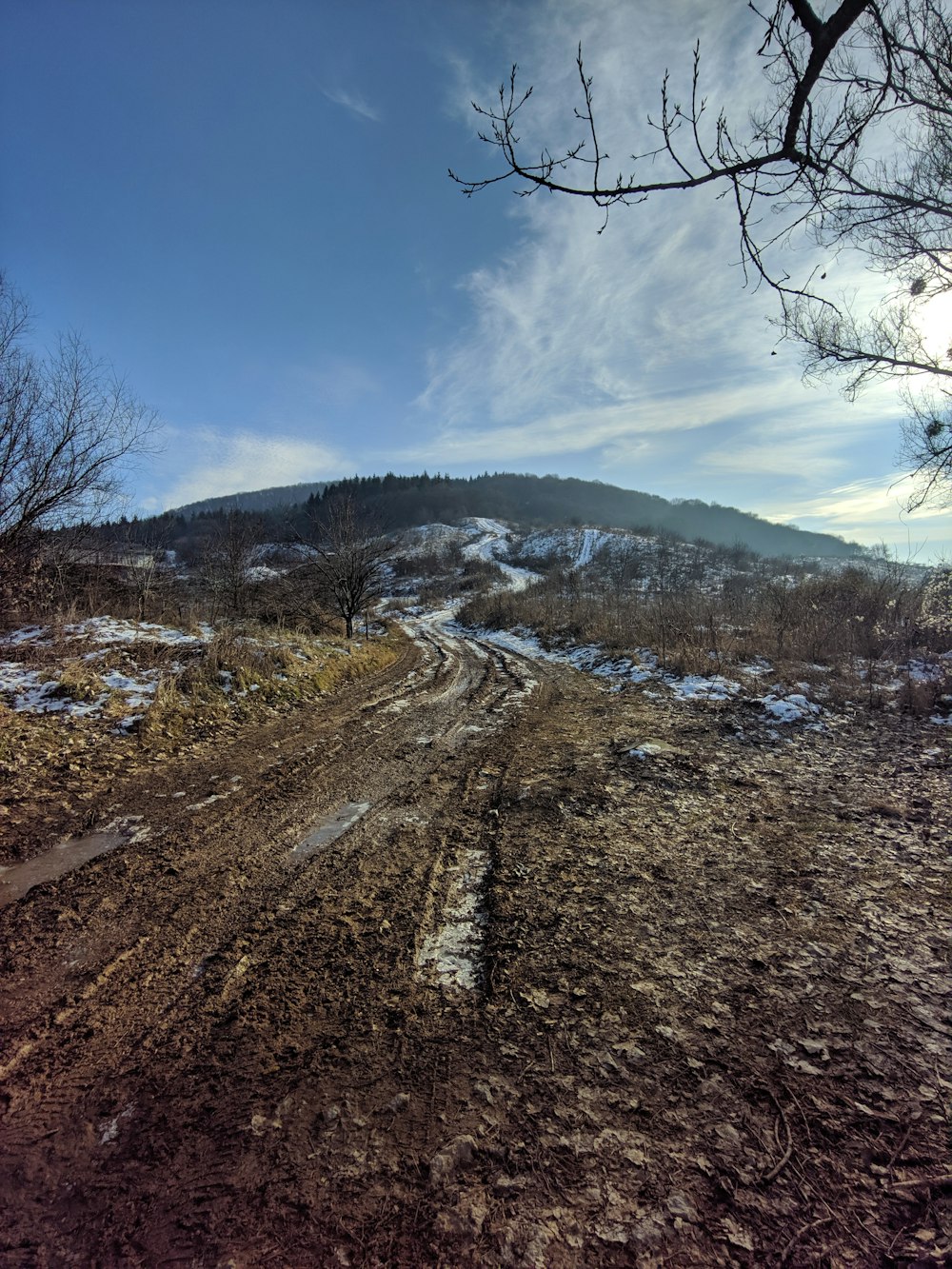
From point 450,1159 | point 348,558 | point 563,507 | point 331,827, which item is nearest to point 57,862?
point 331,827

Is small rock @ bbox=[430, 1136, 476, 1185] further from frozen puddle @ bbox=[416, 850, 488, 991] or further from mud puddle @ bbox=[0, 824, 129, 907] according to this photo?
mud puddle @ bbox=[0, 824, 129, 907]

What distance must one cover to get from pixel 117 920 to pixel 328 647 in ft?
34.8

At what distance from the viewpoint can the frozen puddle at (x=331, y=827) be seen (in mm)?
4121

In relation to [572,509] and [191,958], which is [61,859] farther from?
[572,509]

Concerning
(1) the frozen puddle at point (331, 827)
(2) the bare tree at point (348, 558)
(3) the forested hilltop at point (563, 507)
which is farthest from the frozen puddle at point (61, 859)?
(3) the forested hilltop at point (563, 507)

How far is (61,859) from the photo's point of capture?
389 cm

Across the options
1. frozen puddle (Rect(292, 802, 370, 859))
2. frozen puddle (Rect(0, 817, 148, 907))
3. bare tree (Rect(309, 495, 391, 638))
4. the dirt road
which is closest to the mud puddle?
frozen puddle (Rect(0, 817, 148, 907))

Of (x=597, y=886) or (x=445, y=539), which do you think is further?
(x=445, y=539)

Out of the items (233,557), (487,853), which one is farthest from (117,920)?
(233,557)

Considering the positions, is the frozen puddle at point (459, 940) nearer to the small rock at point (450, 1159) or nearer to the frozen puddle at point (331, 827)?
the small rock at point (450, 1159)

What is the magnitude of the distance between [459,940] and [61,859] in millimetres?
3271

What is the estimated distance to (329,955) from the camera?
2.91 meters

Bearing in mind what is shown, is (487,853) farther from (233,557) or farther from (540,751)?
(233,557)

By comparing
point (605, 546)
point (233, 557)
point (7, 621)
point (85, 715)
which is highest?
point (605, 546)
